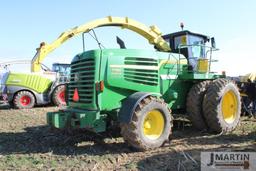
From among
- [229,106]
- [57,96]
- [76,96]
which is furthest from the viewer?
[57,96]

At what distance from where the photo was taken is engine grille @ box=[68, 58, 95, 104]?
7.52m

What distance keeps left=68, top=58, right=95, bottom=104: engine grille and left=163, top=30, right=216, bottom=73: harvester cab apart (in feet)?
9.05

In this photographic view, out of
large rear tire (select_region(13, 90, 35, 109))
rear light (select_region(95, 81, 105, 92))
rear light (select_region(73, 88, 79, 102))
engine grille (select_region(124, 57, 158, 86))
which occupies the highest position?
engine grille (select_region(124, 57, 158, 86))

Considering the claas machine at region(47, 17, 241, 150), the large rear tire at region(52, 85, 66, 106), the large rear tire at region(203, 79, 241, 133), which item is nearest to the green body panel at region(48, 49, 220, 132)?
the claas machine at region(47, 17, 241, 150)

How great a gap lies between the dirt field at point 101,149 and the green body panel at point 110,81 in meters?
0.60

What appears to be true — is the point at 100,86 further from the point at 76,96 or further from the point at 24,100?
the point at 24,100

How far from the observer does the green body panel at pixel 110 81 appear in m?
7.39

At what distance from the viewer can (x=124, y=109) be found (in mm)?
7160

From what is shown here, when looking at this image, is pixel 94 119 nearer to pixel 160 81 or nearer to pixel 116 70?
pixel 116 70

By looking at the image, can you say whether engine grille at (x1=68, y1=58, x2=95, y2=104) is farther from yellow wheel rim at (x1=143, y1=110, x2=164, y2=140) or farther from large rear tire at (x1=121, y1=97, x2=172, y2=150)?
yellow wheel rim at (x1=143, y1=110, x2=164, y2=140)

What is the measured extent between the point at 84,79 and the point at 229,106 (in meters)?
4.12

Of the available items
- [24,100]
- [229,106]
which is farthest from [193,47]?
[24,100]

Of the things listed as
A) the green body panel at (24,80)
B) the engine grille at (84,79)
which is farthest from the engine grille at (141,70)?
the green body panel at (24,80)

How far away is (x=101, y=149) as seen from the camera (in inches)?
294
